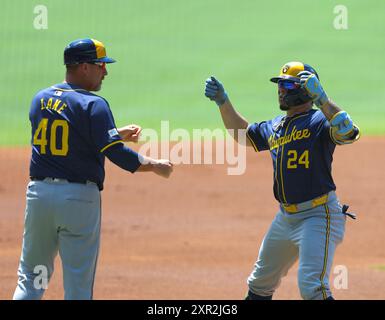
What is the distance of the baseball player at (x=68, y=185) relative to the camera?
541cm

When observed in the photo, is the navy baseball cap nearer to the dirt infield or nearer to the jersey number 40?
the jersey number 40

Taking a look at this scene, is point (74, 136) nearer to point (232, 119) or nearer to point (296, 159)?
point (296, 159)

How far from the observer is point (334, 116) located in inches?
224

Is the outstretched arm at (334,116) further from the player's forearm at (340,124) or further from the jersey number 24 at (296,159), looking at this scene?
the jersey number 24 at (296,159)

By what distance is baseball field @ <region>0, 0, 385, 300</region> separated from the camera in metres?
9.84

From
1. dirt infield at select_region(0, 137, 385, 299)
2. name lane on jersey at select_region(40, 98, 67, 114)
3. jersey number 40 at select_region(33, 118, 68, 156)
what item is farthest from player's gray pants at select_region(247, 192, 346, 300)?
dirt infield at select_region(0, 137, 385, 299)

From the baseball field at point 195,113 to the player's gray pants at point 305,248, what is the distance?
2.07 meters

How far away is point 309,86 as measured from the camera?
5773mm

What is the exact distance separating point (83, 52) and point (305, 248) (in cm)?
196

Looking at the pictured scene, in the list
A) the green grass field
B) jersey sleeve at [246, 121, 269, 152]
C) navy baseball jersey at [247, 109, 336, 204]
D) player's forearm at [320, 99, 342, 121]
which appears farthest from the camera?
the green grass field

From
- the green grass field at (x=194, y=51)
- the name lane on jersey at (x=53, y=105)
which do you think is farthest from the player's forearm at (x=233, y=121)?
the green grass field at (x=194, y=51)

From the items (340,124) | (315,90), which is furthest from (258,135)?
(340,124)

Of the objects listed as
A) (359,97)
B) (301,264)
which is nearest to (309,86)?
(301,264)

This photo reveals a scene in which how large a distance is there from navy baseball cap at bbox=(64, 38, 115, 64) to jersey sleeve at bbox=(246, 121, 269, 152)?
147 cm
